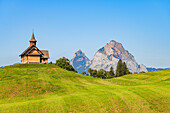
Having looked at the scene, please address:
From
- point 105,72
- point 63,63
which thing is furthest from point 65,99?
point 105,72

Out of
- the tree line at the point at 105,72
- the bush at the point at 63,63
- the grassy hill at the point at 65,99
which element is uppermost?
the bush at the point at 63,63

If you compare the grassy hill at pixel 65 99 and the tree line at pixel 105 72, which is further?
the tree line at pixel 105 72

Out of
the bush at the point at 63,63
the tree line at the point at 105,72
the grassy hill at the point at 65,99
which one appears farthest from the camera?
the tree line at the point at 105,72

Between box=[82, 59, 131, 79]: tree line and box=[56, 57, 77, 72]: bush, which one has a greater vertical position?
box=[56, 57, 77, 72]: bush

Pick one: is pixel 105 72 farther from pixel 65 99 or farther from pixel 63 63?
pixel 65 99

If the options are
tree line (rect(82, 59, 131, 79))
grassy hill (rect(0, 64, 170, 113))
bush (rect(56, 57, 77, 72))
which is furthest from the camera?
tree line (rect(82, 59, 131, 79))

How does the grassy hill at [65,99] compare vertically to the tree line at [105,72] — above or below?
below

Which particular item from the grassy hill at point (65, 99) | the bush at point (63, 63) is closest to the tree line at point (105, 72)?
the bush at point (63, 63)

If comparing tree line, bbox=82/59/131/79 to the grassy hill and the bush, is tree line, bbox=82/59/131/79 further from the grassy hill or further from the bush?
the grassy hill

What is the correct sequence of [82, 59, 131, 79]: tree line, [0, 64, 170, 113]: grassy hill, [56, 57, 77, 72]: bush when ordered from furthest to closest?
1. [82, 59, 131, 79]: tree line
2. [56, 57, 77, 72]: bush
3. [0, 64, 170, 113]: grassy hill

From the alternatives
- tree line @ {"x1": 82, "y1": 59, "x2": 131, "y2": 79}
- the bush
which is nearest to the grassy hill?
the bush

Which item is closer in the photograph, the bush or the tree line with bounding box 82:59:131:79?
the bush

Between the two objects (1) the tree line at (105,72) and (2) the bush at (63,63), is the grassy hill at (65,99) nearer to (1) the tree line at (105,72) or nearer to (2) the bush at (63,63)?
(2) the bush at (63,63)

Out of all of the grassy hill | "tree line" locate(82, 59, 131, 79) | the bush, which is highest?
the bush
